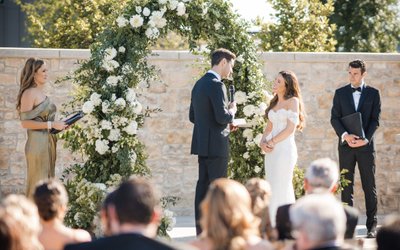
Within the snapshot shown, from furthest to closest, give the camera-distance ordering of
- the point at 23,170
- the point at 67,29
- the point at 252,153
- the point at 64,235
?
the point at 67,29
the point at 23,170
the point at 252,153
the point at 64,235

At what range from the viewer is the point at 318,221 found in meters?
3.99

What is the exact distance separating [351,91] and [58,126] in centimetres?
336

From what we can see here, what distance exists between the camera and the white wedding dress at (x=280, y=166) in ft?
28.8

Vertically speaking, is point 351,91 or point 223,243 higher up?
point 351,91

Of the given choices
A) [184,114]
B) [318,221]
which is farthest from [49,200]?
[184,114]

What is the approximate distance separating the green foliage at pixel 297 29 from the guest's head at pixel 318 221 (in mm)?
10610

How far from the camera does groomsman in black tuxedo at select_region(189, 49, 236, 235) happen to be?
840 cm

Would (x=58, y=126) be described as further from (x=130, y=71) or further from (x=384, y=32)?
(x=384, y=32)

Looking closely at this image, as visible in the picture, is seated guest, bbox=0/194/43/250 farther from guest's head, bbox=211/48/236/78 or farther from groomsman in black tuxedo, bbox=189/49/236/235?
guest's head, bbox=211/48/236/78

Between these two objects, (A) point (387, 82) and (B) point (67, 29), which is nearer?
(A) point (387, 82)

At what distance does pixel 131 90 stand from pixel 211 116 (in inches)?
32.5

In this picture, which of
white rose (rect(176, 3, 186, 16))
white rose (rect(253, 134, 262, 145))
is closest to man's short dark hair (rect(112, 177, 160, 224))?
white rose (rect(176, 3, 186, 16))

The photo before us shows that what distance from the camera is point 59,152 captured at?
→ 37.4ft

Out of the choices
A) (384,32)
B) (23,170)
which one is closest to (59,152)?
(23,170)
